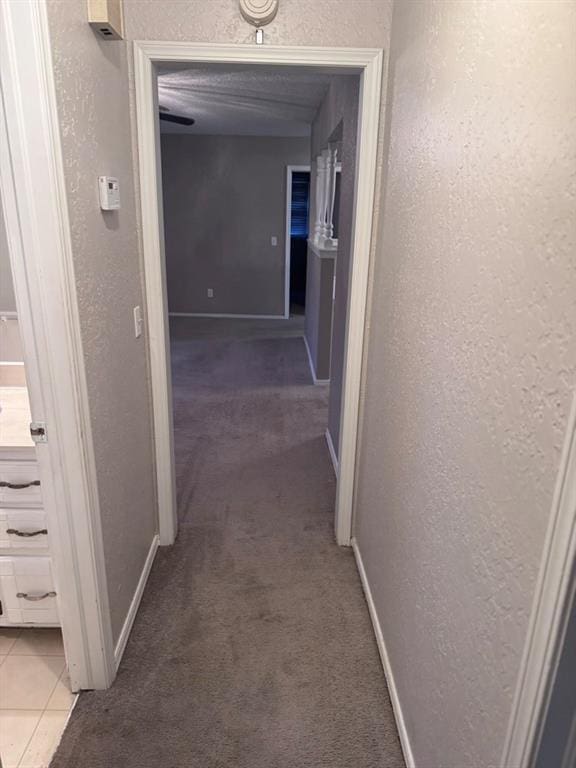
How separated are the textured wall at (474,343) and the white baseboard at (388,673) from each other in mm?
66

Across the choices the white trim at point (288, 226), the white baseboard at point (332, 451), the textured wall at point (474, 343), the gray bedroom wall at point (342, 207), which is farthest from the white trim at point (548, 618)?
the white trim at point (288, 226)

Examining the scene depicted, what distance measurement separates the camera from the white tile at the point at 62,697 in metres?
1.70

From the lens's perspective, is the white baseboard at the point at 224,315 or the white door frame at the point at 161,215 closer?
the white door frame at the point at 161,215

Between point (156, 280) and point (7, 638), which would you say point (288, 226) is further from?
point (7, 638)

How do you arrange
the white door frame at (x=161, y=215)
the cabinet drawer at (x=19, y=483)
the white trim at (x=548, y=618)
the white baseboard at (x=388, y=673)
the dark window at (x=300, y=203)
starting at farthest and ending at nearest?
the dark window at (x=300, y=203)
the white door frame at (x=161, y=215)
the cabinet drawer at (x=19, y=483)
the white baseboard at (x=388, y=673)
the white trim at (x=548, y=618)

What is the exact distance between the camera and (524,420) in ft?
2.82

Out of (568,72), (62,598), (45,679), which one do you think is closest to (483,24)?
(568,72)

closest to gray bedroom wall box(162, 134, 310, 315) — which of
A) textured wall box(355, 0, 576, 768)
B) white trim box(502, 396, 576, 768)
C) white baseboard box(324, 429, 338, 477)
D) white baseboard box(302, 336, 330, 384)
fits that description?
white baseboard box(302, 336, 330, 384)

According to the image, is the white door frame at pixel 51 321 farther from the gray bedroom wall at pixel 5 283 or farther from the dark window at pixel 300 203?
the dark window at pixel 300 203

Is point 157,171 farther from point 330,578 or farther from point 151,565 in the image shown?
point 330,578

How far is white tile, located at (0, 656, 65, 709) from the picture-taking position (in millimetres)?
1720

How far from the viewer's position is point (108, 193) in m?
1.63

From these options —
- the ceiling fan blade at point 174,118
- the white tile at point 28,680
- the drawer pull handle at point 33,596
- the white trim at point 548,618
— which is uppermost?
the ceiling fan blade at point 174,118

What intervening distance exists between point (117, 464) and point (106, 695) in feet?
2.39
